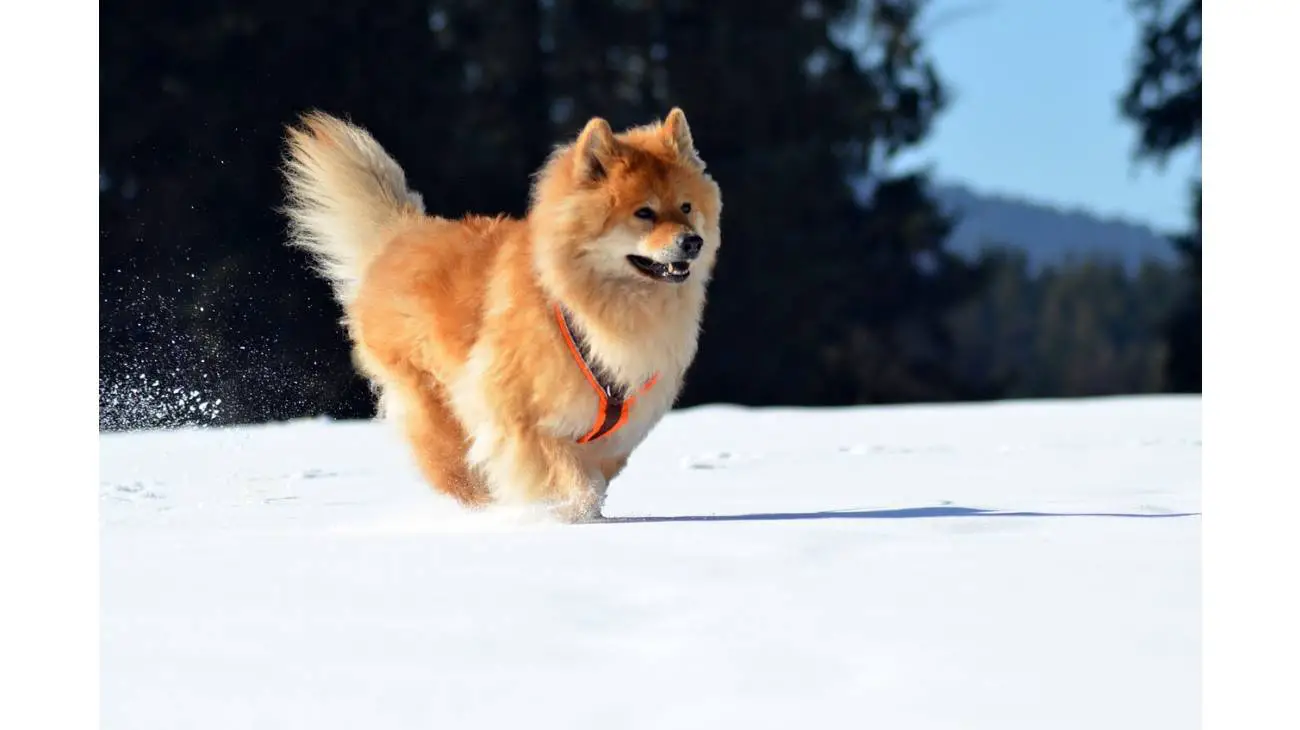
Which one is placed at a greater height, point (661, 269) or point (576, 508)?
point (661, 269)

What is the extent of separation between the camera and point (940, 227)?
15703 millimetres

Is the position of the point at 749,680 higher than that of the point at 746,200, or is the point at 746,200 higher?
the point at 746,200

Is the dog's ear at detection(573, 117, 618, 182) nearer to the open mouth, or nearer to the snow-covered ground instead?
the open mouth

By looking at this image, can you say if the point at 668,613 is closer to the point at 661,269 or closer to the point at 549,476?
the point at 549,476

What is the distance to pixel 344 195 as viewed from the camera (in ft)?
16.5

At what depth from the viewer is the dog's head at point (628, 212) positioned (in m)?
4.11

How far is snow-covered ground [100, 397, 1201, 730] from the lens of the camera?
2.69 metres

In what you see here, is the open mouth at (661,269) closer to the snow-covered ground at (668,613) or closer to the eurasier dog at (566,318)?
the eurasier dog at (566,318)

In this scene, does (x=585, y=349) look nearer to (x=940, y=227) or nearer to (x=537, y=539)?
(x=537, y=539)

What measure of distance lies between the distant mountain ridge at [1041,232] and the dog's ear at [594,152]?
12.2m

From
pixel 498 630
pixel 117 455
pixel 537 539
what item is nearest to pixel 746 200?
pixel 117 455

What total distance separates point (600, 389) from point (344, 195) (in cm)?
143

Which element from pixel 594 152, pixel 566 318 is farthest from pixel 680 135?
pixel 566 318
